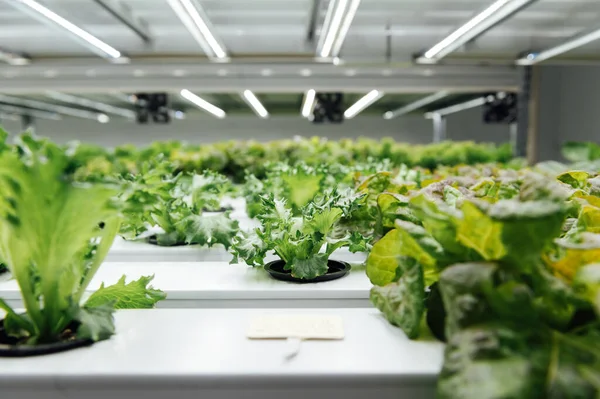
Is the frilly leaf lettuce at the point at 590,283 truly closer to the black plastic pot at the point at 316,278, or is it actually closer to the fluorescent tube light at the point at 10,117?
the black plastic pot at the point at 316,278

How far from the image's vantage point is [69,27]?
4168 mm

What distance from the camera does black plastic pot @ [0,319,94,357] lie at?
95 centimetres

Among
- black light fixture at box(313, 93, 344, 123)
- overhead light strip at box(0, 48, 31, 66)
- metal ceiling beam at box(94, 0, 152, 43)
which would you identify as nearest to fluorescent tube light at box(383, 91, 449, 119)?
black light fixture at box(313, 93, 344, 123)

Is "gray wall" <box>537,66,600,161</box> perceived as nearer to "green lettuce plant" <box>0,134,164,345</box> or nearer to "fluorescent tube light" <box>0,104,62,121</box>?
"green lettuce plant" <box>0,134,164,345</box>

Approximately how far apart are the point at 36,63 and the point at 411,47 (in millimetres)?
5003

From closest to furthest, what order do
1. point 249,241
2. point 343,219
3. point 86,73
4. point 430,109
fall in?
1. point 249,241
2. point 343,219
3. point 86,73
4. point 430,109

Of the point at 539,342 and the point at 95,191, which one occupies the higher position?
the point at 95,191

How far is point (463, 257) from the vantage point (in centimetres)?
96

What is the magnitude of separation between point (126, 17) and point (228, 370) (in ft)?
16.9

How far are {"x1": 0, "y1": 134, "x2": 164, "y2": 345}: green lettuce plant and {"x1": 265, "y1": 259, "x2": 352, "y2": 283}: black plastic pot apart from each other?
632 millimetres

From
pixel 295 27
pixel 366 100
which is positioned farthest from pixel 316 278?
pixel 366 100

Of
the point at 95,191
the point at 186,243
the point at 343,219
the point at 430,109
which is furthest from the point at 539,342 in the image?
the point at 430,109

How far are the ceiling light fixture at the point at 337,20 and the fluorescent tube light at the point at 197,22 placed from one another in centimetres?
98

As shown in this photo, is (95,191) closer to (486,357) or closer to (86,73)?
(486,357)
